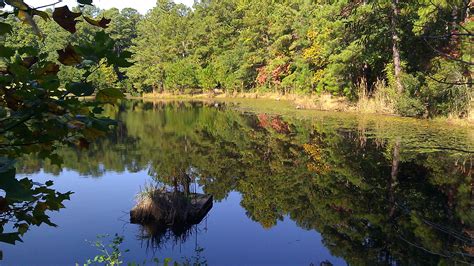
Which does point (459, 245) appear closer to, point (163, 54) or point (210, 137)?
point (210, 137)

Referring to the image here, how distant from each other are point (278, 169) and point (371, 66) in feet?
41.6

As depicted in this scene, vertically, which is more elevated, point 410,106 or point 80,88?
point 80,88

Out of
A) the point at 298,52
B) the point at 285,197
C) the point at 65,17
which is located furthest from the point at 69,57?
the point at 298,52

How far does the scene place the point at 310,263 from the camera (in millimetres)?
5102

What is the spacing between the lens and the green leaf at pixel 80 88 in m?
1.19

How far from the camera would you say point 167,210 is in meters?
6.48

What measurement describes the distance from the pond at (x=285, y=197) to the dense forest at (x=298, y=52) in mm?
1692

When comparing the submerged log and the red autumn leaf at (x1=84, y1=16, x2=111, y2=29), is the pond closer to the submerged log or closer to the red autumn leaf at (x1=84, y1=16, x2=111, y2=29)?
the submerged log

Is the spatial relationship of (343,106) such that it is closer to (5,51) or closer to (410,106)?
(410,106)

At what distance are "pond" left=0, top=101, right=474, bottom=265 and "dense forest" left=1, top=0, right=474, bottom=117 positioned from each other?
169cm

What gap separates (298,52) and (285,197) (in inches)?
846

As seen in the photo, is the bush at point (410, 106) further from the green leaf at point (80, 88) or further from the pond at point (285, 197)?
the green leaf at point (80, 88)

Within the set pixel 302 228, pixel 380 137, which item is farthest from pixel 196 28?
pixel 302 228

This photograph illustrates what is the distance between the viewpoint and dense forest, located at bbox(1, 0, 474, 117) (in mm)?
13125
